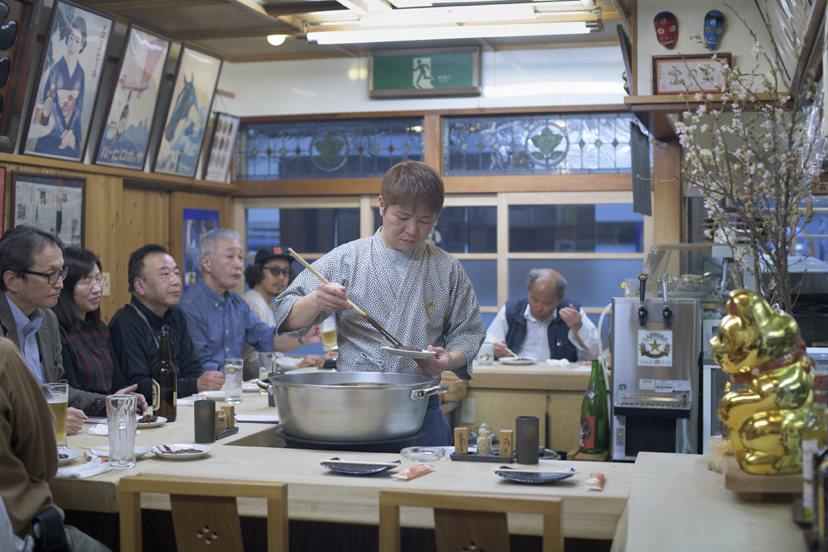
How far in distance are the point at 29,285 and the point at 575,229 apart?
12.8 ft

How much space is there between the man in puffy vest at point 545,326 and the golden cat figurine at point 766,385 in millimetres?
3321

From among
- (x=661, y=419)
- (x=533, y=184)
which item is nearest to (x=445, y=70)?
(x=533, y=184)

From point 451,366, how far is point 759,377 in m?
0.95

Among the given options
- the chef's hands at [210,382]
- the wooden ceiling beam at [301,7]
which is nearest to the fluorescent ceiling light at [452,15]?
the wooden ceiling beam at [301,7]

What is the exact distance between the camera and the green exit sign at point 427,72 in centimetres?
553

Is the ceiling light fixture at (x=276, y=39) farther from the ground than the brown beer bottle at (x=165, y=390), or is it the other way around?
the ceiling light fixture at (x=276, y=39)

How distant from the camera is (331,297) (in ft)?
6.61

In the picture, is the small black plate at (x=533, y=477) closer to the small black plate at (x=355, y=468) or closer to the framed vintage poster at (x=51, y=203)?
the small black plate at (x=355, y=468)

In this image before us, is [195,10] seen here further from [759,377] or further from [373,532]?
[759,377]

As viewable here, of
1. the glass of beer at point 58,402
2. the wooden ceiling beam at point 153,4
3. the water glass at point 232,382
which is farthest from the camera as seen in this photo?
the wooden ceiling beam at point 153,4

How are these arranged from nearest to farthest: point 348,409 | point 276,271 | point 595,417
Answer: point 348,409 → point 595,417 → point 276,271

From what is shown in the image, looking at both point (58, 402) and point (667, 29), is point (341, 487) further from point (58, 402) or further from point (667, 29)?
point (667, 29)

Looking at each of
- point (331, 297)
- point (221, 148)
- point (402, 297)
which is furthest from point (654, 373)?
point (221, 148)

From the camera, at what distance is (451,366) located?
2156 mm
